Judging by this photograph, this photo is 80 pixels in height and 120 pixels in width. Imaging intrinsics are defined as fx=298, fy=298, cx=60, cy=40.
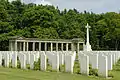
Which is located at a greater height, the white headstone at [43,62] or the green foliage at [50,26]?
the green foliage at [50,26]

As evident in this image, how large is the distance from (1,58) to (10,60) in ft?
2.51

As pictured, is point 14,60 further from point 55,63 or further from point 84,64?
point 84,64

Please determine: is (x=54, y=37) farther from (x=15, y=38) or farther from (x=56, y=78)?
(x=56, y=78)

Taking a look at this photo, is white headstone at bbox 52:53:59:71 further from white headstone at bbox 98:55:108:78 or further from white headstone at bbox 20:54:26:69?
white headstone at bbox 98:55:108:78

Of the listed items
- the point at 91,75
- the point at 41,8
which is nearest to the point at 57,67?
the point at 91,75

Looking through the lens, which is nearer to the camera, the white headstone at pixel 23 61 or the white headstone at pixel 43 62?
the white headstone at pixel 43 62

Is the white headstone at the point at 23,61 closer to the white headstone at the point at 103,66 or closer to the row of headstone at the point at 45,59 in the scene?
the row of headstone at the point at 45,59

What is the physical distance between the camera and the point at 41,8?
70.6 meters

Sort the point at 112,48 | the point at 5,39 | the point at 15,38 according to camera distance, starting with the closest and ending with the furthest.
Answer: the point at 15,38, the point at 5,39, the point at 112,48

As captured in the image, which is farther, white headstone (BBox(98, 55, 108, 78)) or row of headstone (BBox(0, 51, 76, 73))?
row of headstone (BBox(0, 51, 76, 73))

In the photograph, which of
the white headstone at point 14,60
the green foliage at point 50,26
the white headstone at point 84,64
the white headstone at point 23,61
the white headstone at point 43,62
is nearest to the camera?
the white headstone at point 84,64

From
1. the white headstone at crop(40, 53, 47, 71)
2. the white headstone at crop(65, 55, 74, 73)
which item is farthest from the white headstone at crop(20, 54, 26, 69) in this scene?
the white headstone at crop(65, 55, 74, 73)

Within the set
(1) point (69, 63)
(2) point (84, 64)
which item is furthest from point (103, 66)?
(1) point (69, 63)

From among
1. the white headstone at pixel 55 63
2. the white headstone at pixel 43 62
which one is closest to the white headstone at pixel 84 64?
the white headstone at pixel 55 63
